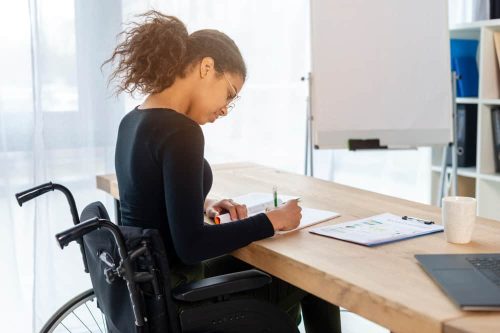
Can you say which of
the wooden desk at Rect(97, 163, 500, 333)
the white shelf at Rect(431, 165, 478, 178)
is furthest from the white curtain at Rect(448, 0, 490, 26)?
the wooden desk at Rect(97, 163, 500, 333)

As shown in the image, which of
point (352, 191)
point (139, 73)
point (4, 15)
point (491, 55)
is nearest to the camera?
point (139, 73)

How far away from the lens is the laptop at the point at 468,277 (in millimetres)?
895

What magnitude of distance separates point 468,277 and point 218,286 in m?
0.50

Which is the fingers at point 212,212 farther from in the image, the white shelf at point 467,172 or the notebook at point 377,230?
the white shelf at point 467,172

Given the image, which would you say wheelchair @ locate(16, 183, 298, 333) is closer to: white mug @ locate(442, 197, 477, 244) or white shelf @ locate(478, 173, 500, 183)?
white mug @ locate(442, 197, 477, 244)

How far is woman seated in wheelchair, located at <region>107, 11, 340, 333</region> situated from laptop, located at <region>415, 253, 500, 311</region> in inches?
15.3

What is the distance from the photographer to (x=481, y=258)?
111 centimetres

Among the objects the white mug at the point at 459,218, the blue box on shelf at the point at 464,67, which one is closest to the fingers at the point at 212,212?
the white mug at the point at 459,218

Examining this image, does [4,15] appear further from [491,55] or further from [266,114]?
[491,55]

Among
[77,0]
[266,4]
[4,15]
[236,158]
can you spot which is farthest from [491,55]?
[4,15]

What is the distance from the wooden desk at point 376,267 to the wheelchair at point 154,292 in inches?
3.8

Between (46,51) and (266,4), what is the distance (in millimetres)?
1036

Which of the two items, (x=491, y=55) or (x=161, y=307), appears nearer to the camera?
(x=161, y=307)

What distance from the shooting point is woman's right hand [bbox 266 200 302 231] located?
4.45 feet
